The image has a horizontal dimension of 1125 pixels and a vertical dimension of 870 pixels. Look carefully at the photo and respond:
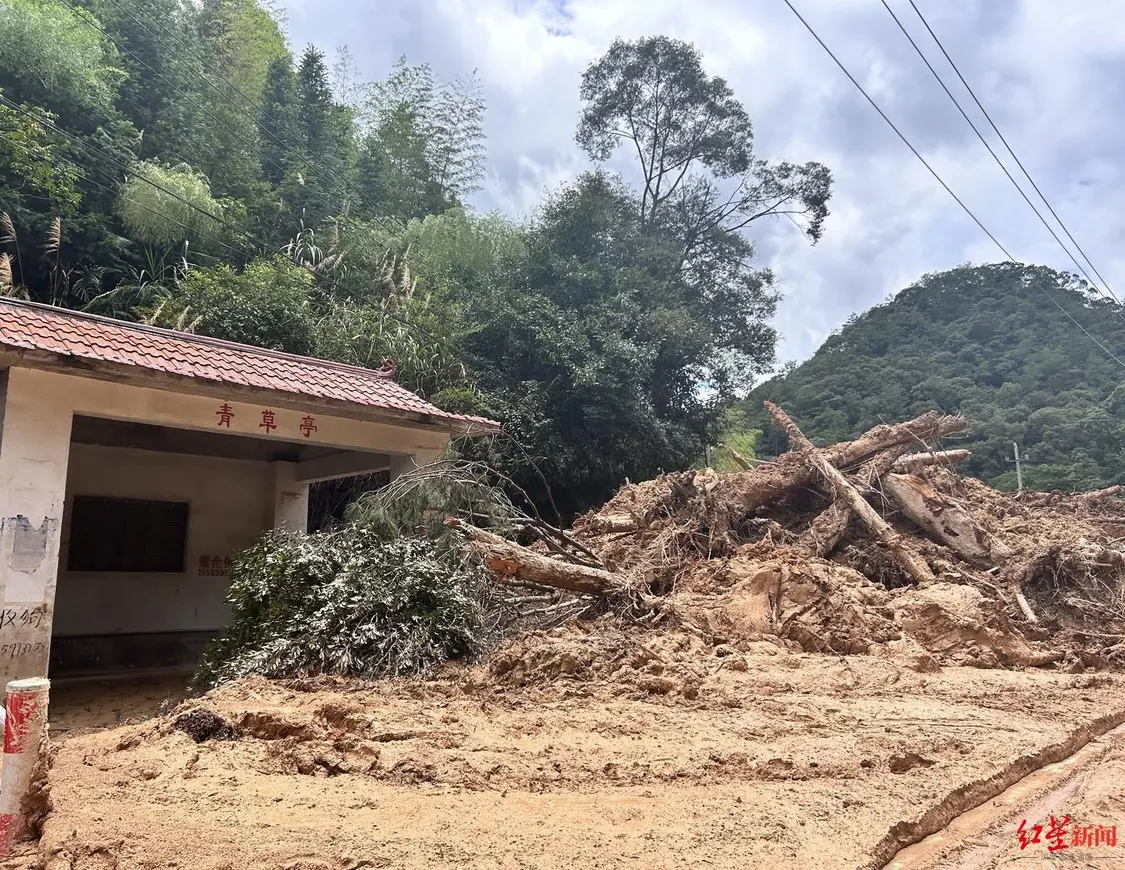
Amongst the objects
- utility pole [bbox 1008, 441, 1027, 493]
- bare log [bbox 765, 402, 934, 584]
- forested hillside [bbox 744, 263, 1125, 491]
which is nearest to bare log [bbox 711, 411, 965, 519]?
bare log [bbox 765, 402, 934, 584]

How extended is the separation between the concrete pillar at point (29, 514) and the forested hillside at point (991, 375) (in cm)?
3040

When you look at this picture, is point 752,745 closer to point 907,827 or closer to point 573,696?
point 907,827

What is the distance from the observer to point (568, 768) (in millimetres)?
4090

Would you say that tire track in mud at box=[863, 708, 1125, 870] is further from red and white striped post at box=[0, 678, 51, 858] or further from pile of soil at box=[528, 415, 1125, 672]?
red and white striped post at box=[0, 678, 51, 858]

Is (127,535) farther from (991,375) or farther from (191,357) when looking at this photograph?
(991,375)

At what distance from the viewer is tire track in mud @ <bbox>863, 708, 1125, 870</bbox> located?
314 cm

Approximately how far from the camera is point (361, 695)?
5.82m

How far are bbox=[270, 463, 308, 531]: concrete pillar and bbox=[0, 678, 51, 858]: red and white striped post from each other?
8.42 meters

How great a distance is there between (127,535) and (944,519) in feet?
36.6

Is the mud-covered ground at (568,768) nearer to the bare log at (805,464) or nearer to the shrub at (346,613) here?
the shrub at (346,613)

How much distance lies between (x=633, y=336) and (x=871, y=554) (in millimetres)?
10427

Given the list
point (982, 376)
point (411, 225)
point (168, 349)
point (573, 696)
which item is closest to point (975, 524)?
point (573, 696)

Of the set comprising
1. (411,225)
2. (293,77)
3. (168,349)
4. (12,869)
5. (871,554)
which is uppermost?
(293,77)

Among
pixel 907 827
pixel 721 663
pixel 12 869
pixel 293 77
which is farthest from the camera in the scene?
pixel 293 77
